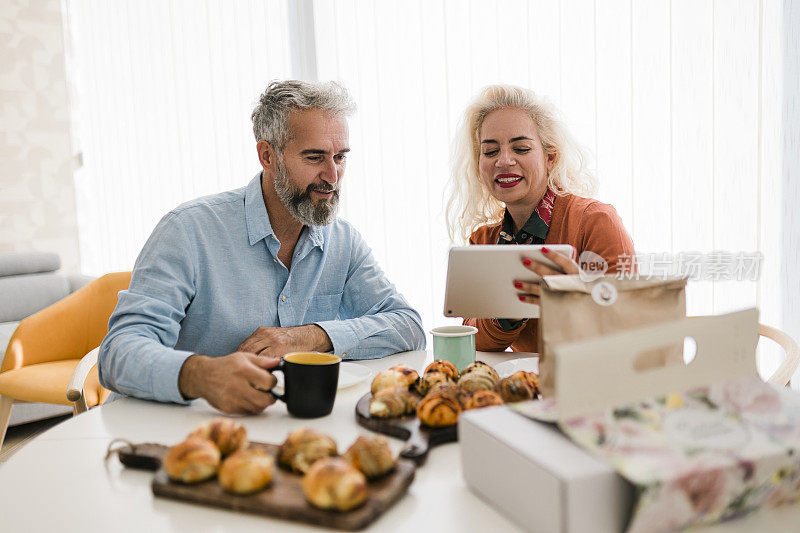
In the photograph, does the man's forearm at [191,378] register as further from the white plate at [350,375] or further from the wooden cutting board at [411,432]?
the wooden cutting board at [411,432]

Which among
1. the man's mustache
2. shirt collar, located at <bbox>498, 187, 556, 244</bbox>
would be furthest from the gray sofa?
shirt collar, located at <bbox>498, 187, 556, 244</bbox>

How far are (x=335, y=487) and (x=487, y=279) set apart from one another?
25.7 inches

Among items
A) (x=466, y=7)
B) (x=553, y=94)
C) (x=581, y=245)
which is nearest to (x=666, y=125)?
(x=553, y=94)

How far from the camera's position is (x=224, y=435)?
2.52 feet

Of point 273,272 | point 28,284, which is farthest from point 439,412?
point 28,284

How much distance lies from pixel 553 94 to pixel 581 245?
880 millimetres

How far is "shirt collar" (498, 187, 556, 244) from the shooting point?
6.07ft

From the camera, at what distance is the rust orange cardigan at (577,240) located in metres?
1.68

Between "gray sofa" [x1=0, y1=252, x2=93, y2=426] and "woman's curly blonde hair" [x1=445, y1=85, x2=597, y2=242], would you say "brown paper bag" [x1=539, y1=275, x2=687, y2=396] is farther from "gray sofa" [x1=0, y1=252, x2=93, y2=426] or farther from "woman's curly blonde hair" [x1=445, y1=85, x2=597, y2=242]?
"gray sofa" [x1=0, y1=252, x2=93, y2=426]

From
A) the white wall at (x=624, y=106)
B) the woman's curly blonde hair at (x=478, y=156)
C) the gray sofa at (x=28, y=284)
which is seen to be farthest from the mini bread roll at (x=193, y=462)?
the gray sofa at (x=28, y=284)

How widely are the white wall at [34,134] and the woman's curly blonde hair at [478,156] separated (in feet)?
11.2

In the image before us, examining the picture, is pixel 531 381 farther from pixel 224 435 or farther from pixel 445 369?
pixel 224 435

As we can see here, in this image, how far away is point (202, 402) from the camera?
1.13 meters

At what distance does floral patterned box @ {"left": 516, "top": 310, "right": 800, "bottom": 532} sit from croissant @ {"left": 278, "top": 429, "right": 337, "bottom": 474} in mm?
232
